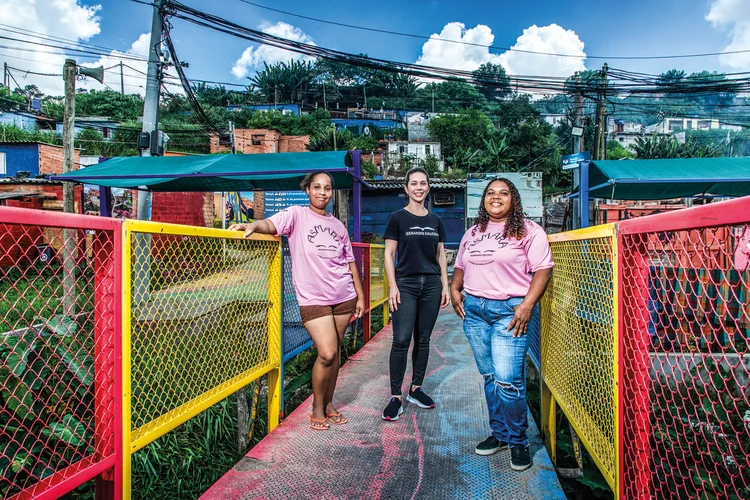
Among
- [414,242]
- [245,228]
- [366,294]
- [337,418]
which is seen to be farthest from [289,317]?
[366,294]

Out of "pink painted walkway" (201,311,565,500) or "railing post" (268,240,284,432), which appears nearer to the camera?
"pink painted walkway" (201,311,565,500)

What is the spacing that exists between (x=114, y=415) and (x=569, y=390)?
2.13 meters

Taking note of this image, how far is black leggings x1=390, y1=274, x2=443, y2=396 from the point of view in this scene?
3.28 meters

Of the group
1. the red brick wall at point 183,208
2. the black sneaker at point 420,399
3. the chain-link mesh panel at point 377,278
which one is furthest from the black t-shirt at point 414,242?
the red brick wall at point 183,208

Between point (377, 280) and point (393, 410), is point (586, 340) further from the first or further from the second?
point (377, 280)

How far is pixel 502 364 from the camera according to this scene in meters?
2.54

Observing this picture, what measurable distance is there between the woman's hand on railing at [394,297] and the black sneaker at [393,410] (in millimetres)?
642

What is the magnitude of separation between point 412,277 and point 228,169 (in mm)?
5504

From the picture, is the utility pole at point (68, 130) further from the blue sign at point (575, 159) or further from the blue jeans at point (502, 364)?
the blue sign at point (575, 159)

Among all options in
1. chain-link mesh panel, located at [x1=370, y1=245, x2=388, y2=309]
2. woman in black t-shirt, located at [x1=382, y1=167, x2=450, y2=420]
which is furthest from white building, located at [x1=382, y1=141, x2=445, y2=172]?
woman in black t-shirt, located at [x1=382, y1=167, x2=450, y2=420]

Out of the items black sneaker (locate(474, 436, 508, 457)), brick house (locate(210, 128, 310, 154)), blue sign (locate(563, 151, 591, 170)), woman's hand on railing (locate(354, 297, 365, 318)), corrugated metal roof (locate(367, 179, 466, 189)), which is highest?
brick house (locate(210, 128, 310, 154))

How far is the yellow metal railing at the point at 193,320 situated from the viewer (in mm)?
1916

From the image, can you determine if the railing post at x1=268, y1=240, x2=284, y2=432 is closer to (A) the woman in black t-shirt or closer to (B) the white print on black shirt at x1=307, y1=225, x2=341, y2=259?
(B) the white print on black shirt at x1=307, y1=225, x2=341, y2=259

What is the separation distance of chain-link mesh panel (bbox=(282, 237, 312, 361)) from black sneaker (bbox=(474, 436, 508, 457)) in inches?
58.4
